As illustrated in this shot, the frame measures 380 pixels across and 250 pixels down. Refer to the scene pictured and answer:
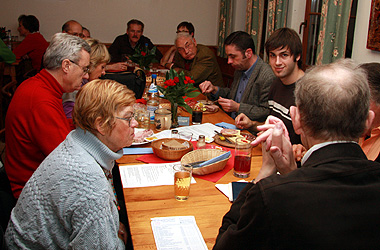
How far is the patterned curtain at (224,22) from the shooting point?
19.9 feet

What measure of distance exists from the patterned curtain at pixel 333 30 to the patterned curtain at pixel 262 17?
0.94 metres

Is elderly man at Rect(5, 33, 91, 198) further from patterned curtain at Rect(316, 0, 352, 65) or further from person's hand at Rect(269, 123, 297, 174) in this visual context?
patterned curtain at Rect(316, 0, 352, 65)

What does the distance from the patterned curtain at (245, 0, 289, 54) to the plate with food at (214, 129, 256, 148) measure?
2.47 m

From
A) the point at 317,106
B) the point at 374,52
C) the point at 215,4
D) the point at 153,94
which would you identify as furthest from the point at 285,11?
the point at 317,106

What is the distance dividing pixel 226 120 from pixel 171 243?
171 centimetres

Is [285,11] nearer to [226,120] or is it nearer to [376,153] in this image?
[226,120]

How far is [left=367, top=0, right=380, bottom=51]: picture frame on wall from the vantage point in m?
2.74

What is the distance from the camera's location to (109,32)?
665 centimetres

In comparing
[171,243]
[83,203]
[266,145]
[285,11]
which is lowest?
[171,243]

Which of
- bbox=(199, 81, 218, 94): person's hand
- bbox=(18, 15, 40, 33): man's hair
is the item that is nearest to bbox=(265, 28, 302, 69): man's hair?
bbox=(199, 81, 218, 94): person's hand

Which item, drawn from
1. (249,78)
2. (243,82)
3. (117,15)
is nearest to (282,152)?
(249,78)

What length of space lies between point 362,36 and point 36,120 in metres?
2.64

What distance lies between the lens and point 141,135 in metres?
2.28

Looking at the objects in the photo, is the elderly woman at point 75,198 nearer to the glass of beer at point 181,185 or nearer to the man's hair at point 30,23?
the glass of beer at point 181,185
